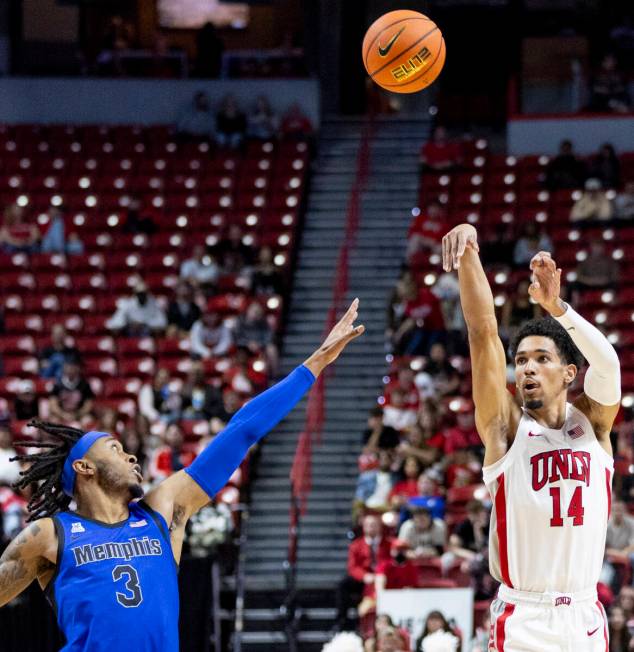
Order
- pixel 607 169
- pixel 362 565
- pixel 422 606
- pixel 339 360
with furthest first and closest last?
pixel 607 169 → pixel 339 360 → pixel 362 565 → pixel 422 606

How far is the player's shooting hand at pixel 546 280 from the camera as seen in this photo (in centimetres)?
511

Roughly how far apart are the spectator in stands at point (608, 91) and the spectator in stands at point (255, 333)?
679 centimetres

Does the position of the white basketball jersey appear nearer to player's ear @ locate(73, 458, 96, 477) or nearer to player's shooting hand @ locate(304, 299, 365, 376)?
player's shooting hand @ locate(304, 299, 365, 376)

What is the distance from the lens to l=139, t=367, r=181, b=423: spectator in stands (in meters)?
15.2

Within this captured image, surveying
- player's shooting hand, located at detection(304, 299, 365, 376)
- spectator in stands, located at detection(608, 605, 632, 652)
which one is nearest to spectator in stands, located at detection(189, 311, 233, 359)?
spectator in stands, located at detection(608, 605, 632, 652)

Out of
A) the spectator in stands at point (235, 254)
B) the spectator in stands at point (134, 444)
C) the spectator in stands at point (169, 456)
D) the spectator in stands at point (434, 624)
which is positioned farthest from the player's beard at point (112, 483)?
the spectator in stands at point (235, 254)

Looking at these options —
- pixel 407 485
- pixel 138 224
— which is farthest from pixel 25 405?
pixel 407 485

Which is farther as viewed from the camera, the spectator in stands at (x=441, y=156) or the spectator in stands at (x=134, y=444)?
the spectator in stands at (x=441, y=156)

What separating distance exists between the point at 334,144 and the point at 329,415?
6662 millimetres

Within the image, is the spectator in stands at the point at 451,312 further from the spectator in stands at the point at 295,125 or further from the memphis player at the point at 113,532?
the memphis player at the point at 113,532

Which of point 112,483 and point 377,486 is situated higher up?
point 112,483

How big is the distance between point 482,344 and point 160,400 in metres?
10.5

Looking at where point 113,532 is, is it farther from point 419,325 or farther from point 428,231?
point 428,231

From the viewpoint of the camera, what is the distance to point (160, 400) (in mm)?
15469
